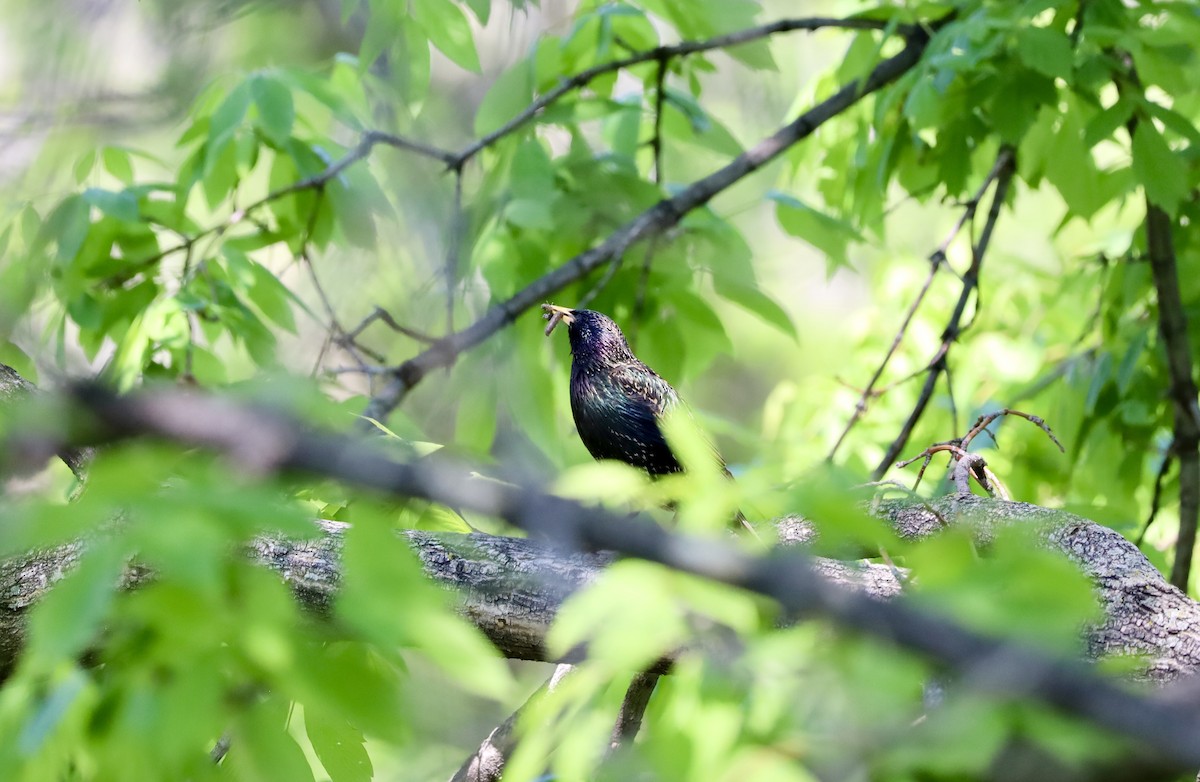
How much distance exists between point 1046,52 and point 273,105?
5.18 ft

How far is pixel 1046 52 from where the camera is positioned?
202 cm

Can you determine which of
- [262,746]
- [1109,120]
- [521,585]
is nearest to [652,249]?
[1109,120]

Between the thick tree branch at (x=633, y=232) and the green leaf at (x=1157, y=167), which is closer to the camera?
the green leaf at (x=1157, y=167)

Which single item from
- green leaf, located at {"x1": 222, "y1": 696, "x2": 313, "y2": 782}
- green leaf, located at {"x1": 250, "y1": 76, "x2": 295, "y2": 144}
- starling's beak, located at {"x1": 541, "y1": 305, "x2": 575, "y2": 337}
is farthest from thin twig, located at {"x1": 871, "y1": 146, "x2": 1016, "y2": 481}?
green leaf, located at {"x1": 222, "y1": 696, "x2": 313, "y2": 782}

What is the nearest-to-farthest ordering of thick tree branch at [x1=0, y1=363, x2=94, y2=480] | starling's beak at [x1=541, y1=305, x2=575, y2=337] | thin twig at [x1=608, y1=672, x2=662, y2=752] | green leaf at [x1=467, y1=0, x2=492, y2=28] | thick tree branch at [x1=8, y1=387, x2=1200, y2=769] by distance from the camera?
thick tree branch at [x1=8, y1=387, x2=1200, y2=769]
thick tree branch at [x1=0, y1=363, x2=94, y2=480]
thin twig at [x1=608, y1=672, x2=662, y2=752]
green leaf at [x1=467, y1=0, x2=492, y2=28]
starling's beak at [x1=541, y1=305, x2=575, y2=337]

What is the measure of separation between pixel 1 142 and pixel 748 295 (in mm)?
1542

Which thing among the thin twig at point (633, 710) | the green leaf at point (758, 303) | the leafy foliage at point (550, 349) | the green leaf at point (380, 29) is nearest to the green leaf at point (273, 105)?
the leafy foliage at point (550, 349)

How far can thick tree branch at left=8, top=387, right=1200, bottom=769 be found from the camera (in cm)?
53

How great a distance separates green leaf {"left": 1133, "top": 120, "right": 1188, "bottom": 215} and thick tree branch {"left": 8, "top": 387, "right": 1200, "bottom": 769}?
187cm

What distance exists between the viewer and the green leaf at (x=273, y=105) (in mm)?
2361

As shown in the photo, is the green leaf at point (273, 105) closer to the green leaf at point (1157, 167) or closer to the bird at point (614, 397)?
the bird at point (614, 397)

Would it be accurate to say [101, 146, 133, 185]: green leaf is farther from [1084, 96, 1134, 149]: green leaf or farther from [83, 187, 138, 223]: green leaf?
[1084, 96, 1134, 149]: green leaf

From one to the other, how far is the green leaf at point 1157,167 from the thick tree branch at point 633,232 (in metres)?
0.59

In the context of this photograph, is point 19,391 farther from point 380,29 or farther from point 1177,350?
point 1177,350
